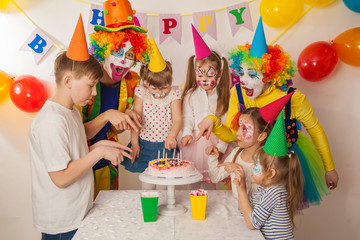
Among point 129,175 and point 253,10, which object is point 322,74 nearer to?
point 253,10

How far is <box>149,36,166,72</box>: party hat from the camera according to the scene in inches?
88.4

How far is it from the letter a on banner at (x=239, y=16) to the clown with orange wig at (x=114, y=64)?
933 millimetres

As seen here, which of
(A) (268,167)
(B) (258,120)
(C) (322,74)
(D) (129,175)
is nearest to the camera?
(A) (268,167)

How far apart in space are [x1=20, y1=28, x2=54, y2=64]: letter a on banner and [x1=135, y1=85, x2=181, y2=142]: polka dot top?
104 centimetres

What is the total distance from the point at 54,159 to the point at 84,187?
0.22 m

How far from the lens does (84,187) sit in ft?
5.43

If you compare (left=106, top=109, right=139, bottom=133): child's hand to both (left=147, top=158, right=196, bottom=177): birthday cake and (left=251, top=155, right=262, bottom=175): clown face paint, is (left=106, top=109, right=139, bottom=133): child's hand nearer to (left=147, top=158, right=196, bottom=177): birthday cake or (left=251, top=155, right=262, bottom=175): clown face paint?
(left=147, top=158, right=196, bottom=177): birthday cake

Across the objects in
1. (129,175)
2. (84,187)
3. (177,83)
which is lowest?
(129,175)

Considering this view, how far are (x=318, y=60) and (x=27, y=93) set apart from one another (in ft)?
7.09

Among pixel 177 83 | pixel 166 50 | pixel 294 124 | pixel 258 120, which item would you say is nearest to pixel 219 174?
pixel 258 120

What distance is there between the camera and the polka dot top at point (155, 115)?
93.7 inches

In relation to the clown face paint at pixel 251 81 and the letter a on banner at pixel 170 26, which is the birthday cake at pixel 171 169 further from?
the letter a on banner at pixel 170 26

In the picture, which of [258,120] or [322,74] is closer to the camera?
[258,120]

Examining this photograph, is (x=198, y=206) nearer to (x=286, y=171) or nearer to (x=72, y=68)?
(x=286, y=171)
